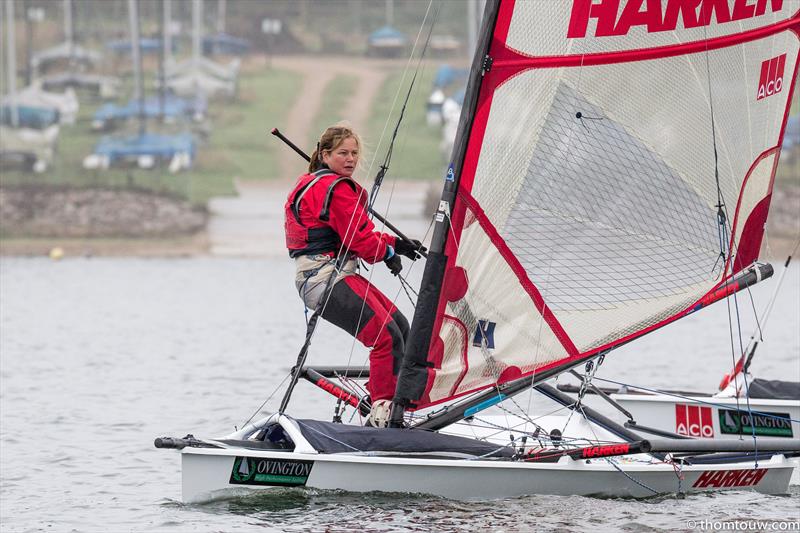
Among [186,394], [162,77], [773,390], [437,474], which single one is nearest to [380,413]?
[437,474]

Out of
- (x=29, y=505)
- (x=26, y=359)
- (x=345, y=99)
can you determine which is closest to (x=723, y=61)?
(x=29, y=505)

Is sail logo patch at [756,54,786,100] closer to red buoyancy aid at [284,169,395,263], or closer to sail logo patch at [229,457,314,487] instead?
red buoyancy aid at [284,169,395,263]

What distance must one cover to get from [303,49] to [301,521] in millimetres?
57164

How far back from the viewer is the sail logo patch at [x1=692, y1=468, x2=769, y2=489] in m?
8.78

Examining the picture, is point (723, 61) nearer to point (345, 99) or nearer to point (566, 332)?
point (566, 332)

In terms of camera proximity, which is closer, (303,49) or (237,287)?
(237,287)

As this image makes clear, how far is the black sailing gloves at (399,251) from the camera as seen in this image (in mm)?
8586

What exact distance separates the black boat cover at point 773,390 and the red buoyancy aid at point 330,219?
3.75m

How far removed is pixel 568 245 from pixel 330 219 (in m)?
Answer: 1.49

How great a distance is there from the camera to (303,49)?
64.2 m

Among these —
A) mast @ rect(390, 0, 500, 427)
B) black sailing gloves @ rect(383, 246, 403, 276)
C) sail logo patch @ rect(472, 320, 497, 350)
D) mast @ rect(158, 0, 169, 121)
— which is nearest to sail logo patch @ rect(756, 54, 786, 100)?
mast @ rect(390, 0, 500, 427)

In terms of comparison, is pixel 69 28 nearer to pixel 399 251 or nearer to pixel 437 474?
pixel 399 251

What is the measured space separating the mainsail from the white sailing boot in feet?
0.47

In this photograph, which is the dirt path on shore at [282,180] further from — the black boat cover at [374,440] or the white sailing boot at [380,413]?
the black boat cover at [374,440]
